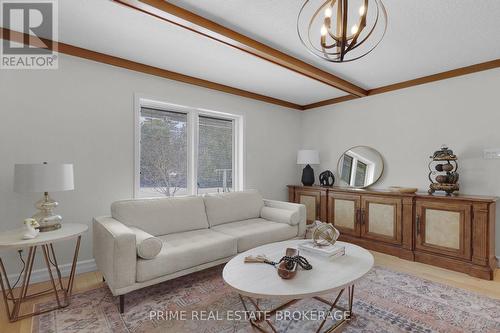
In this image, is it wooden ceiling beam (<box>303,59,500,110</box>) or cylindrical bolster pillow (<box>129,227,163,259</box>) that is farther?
wooden ceiling beam (<box>303,59,500,110</box>)

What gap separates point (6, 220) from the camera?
241cm

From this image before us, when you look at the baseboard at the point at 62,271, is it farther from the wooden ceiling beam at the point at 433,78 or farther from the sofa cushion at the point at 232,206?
the wooden ceiling beam at the point at 433,78

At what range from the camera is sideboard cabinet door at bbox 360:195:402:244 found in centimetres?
333

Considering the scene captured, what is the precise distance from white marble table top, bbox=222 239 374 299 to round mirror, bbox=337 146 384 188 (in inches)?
85.2

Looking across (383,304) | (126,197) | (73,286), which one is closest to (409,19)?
(383,304)

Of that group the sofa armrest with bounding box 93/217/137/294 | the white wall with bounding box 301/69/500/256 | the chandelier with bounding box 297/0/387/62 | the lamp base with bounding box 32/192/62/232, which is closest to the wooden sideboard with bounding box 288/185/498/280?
Result: the white wall with bounding box 301/69/500/256

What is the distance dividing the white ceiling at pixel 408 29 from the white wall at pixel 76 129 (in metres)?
Result: 1.42

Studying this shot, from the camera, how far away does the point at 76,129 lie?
8.96 feet

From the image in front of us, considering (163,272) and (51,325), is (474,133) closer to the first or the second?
(163,272)

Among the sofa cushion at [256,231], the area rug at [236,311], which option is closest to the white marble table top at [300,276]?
the area rug at [236,311]

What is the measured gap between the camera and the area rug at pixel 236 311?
73.1 inches

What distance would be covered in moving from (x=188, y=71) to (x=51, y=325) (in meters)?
2.83

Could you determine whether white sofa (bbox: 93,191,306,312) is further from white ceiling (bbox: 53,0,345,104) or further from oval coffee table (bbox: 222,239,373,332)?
white ceiling (bbox: 53,0,345,104)

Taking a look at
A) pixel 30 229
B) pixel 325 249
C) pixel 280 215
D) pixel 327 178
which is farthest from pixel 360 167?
pixel 30 229
